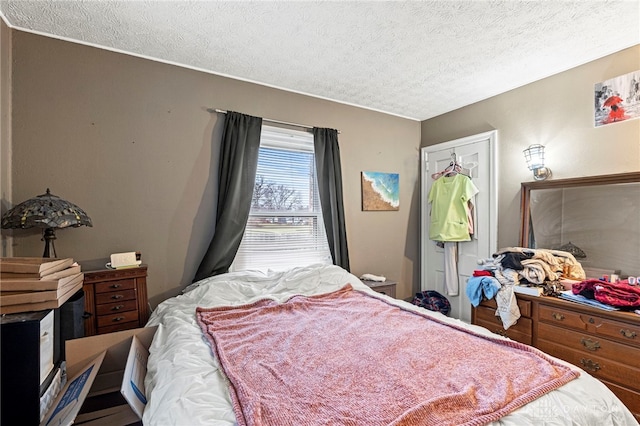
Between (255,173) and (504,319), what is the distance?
7.98ft

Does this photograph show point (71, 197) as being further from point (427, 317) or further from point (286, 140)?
point (427, 317)

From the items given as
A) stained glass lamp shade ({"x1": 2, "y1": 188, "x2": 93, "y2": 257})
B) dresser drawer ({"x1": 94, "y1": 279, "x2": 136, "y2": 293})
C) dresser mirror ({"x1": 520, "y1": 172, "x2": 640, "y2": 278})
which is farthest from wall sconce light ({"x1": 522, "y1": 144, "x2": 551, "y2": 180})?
stained glass lamp shade ({"x1": 2, "y1": 188, "x2": 93, "y2": 257})

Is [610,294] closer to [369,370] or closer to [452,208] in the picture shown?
[452,208]

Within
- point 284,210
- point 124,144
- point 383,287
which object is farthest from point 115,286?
point 383,287

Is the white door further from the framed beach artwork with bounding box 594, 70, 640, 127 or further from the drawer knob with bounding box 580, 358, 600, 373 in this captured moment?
the drawer knob with bounding box 580, 358, 600, 373

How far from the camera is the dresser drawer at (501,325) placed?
2.27 meters

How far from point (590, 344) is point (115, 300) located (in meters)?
3.16

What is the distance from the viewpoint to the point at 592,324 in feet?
6.29

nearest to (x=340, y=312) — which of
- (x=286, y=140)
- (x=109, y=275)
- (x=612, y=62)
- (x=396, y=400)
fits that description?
(x=396, y=400)

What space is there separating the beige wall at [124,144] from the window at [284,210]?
0.96 feet

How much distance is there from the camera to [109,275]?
1953 millimetres

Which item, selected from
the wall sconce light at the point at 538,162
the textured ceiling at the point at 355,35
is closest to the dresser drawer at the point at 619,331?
the wall sconce light at the point at 538,162

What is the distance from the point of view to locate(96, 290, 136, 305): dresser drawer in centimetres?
193

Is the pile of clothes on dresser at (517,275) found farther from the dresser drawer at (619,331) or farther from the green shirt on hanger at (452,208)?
the green shirt on hanger at (452,208)
